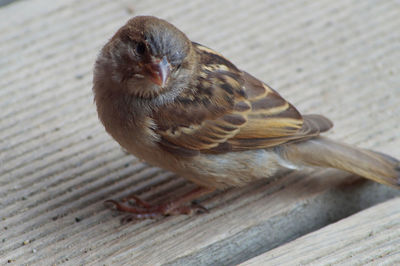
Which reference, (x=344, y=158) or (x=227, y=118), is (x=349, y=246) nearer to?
(x=344, y=158)

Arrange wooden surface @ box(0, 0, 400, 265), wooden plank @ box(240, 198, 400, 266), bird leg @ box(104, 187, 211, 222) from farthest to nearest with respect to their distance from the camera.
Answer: bird leg @ box(104, 187, 211, 222), wooden surface @ box(0, 0, 400, 265), wooden plank @ box(240, 198, 400, 266)

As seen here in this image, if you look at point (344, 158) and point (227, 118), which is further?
point (227, 118)

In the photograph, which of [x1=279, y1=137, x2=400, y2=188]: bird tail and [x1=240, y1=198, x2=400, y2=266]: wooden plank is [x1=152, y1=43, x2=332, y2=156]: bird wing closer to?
[x1=279, y1=137, x2=400, y2=188]: bird tail

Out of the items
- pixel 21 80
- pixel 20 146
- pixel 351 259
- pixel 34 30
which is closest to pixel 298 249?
pixel 351 259

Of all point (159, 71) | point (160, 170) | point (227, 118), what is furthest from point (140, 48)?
point (160, 170)

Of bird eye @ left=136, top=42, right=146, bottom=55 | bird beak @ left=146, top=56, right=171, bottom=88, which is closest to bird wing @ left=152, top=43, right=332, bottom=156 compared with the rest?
bird beak @ left=146, top=56, right=171, bottom=88

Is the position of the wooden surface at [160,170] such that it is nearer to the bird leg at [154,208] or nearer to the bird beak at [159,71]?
the bird leg at [154,208]

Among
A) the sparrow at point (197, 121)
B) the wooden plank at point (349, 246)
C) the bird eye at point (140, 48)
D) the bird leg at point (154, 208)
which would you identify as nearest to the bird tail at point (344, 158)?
the sparrow at point (197, 121)
